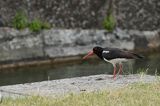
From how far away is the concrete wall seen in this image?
28781 mm

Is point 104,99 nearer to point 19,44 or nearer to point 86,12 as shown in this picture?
point 19,44

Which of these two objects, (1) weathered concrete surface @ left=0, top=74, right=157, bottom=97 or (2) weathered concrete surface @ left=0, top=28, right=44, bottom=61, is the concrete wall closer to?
(2) weathered concrete surface @ left=0, top=28, right=44, bottom=61

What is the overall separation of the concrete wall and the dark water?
3.40 metres

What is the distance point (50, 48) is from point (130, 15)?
5.41m

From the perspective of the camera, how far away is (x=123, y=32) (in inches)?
1182

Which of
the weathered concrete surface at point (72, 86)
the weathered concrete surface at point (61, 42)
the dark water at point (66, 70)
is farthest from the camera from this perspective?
the weathered concrete surface at point (61, 42)

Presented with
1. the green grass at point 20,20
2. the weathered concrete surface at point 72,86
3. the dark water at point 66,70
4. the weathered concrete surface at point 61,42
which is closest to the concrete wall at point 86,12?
the green grass at point 20,20

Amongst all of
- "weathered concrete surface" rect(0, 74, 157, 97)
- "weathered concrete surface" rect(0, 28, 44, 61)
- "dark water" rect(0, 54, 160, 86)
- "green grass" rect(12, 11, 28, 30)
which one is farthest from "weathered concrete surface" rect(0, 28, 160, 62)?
"weathered concrete surface" rect(0, 74, 157, 97)

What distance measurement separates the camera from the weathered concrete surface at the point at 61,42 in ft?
89.2

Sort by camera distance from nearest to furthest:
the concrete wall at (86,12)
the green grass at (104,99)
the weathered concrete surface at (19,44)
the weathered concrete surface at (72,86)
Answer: the green grass at (104,99), the weathered concrete surface at (72,86), the weathered concrete surface at (19,44), the concrete wall at (86,12)

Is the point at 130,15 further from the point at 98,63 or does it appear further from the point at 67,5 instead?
the point at 98,63

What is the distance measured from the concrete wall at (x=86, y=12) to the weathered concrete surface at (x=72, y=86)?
16.0 metres

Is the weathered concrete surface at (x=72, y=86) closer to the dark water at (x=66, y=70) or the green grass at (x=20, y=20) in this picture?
the dark water at (x=66, y=70)

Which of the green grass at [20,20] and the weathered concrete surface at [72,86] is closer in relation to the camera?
the weathered concrete surface at [72,86]
